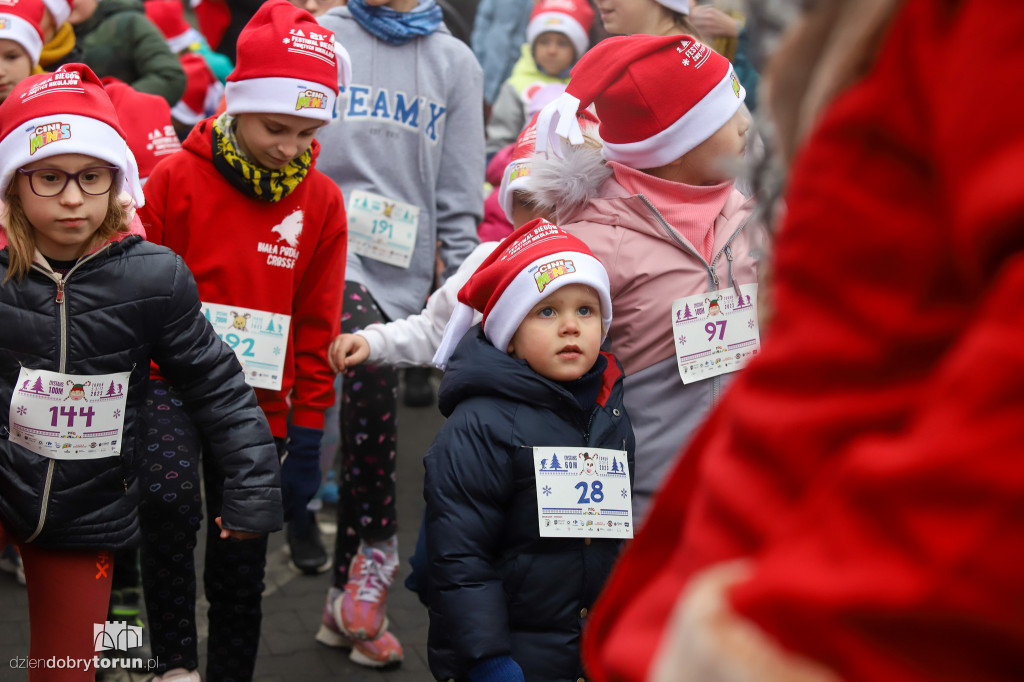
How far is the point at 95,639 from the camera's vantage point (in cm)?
300

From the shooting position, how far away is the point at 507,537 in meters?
2.87

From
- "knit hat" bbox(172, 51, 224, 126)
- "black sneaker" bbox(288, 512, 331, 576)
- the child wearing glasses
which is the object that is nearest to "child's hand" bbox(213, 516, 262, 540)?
the child wearing glasses

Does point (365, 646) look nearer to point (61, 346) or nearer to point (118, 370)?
point (118, 370)

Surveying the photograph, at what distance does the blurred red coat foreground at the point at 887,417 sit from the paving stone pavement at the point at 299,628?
127 inches

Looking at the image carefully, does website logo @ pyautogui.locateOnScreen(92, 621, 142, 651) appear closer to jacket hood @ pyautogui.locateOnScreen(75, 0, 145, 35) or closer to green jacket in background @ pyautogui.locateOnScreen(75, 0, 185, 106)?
green jacket in background @ pyautogui.locateOnScreen(75, 0, 185, 106)

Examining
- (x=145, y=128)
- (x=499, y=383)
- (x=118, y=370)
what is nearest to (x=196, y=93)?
(x=145, y=128)

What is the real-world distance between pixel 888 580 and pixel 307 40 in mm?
3269

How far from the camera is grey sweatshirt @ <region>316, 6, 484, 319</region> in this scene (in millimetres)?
4352

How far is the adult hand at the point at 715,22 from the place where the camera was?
181 inches

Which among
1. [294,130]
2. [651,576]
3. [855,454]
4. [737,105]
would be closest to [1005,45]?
[855,454]

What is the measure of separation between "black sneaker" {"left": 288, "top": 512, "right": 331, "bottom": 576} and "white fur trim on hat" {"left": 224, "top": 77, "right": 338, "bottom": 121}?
196 centimetres

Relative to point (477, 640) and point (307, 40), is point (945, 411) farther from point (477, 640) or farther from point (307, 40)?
point (307, 40)

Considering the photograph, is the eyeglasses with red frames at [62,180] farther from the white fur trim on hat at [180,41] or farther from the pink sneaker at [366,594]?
the white fur trim on hat at [180,41]

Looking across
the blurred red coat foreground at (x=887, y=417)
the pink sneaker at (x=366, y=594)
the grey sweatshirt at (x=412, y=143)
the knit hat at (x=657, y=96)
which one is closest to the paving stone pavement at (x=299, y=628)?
the pink sneaker at (x=366, y=594)
